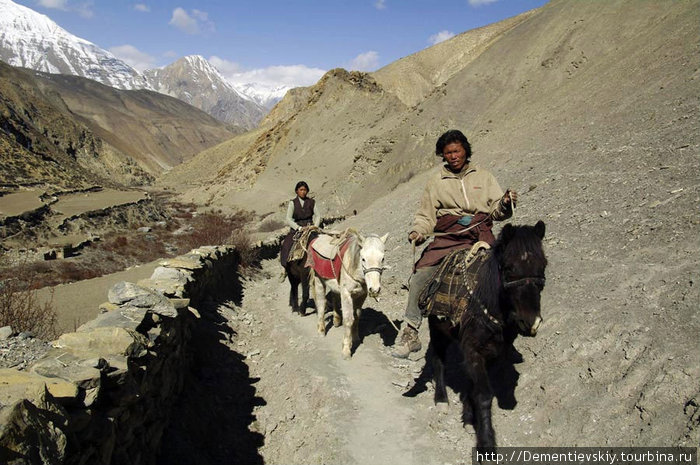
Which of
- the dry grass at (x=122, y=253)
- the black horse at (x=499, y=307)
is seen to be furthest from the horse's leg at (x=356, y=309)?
the dry grass at (x=122, y=253)

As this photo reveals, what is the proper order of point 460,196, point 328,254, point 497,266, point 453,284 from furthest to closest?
point 328,254 < point 460,196 < point 453,284 < point 497,266

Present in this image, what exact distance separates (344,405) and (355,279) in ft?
5.78

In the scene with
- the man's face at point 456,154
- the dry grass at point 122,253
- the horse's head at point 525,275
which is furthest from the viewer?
the dry grass at point 122,253

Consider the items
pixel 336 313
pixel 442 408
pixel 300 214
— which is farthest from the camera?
pixel 300 214

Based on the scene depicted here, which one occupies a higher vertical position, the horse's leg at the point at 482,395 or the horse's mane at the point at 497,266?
the horse's mane at the point at 497,266

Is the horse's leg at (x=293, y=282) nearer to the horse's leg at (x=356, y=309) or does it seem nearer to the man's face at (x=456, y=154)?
the horse's leg at (x=356, y=309)

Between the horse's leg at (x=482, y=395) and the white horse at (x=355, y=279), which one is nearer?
the horse's leg at (x=482, y=395)

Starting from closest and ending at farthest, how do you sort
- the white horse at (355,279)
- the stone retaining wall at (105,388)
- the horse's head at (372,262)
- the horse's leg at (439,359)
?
the stone retaining wall at (105,388) < the horse's leg at (439,359) < the horse's head at (372,262) < the white horse at (355,279)

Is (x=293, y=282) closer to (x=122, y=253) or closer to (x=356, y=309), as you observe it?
(x=356, y=309)

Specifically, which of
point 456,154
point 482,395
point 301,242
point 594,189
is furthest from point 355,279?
point 594,189

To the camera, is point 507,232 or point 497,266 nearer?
point 507,232

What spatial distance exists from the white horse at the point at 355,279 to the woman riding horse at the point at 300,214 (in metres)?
1.80

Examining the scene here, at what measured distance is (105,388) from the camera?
3.17m

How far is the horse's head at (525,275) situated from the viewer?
3396 millimetres
